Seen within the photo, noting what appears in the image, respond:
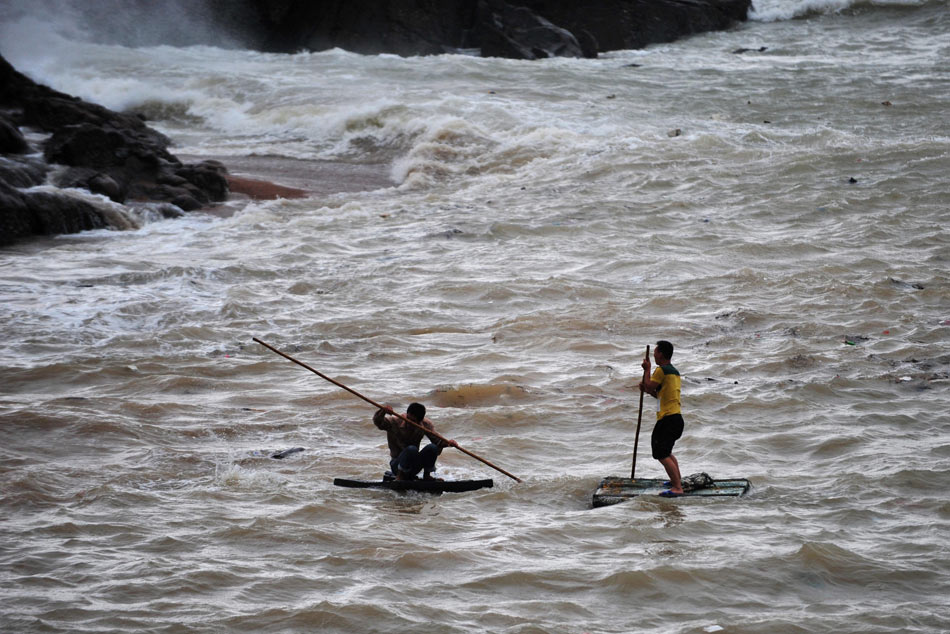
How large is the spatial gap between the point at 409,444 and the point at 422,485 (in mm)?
332

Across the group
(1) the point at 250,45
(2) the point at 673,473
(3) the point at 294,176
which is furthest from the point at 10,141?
(1) the point at 250,45

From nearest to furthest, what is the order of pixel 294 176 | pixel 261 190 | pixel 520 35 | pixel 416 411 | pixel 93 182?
pixel 416 411 < pixel 93 182 < pixel 261 190 < pixel 294 176 < pixel 520 35

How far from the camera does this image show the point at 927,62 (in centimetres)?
2611

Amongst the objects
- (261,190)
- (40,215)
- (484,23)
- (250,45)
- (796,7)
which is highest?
(796,7)

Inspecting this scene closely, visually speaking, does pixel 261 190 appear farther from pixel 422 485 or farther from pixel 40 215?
pixel 422 485

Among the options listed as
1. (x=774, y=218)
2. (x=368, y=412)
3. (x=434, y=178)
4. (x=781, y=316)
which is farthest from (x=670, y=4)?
(x=368, y=412)

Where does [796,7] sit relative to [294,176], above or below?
above

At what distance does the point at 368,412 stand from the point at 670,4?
30.1 metres

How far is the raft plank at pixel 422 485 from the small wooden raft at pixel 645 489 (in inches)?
30.4

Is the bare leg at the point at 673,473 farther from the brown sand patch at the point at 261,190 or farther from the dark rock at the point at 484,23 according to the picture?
the dark rock at the point at 484,23

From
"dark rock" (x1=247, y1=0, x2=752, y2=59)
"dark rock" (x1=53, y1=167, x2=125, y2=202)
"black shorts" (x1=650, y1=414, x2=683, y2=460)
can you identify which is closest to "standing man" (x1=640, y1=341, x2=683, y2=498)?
"black shorts" (x1=650, y1=414, x2=683, y2=460)

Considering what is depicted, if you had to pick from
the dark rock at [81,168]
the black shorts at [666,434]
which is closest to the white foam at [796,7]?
the dark rock at [81,168]

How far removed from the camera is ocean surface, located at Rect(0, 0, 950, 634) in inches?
202

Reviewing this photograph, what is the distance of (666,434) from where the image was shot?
642 centimetres
